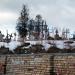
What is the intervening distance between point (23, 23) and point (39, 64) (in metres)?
32.0

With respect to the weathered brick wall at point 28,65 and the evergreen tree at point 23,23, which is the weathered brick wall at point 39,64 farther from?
the evergreen tree at point 23,23

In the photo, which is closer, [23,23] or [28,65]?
[28,65]

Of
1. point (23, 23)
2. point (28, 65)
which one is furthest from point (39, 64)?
point (23, 23)

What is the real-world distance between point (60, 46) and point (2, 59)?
1481 cm

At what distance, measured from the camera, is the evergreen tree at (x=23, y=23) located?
43.6 meters

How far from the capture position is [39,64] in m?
12.3

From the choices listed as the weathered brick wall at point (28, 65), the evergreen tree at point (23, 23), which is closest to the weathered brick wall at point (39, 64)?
the weathered brick wall at point (28, 65)

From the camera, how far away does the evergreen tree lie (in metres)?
43.6

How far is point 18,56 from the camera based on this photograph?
12352 millimetres

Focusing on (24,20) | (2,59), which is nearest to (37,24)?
(24,20)

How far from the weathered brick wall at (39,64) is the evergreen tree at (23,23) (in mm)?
30041

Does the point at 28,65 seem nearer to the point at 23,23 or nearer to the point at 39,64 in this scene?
the point at 39,64

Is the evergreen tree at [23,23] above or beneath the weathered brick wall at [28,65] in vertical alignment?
above

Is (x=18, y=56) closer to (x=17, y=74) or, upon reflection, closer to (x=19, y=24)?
(x=17, y=74)
